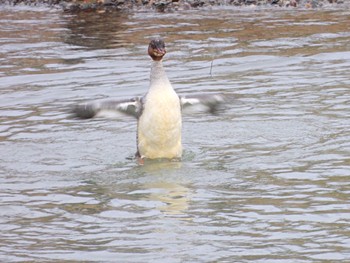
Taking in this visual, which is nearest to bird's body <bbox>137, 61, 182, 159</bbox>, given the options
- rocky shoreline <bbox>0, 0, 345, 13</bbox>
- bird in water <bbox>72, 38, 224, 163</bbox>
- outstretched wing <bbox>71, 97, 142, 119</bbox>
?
bird in water <bbox>72, 38, 224, 163</bbox>

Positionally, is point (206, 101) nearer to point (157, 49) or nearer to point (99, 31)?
point (157, 49)

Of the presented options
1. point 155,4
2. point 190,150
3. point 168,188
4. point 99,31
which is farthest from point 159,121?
point 155,4

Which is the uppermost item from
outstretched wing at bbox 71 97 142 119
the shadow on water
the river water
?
outstretched wing at bbox 71 97 142 119

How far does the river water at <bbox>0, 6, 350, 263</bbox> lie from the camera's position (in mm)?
8766

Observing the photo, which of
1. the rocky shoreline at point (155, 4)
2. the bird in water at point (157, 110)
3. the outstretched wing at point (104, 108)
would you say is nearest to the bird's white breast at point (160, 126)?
the bird in water at point (157, 110)

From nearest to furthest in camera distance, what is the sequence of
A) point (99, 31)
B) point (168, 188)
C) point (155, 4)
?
1. point (168, 188)
2. point (99, 31)
3. point (155, 4)

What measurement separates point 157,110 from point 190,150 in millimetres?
893

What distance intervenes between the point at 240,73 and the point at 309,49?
6.95ft

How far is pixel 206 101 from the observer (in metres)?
12.4

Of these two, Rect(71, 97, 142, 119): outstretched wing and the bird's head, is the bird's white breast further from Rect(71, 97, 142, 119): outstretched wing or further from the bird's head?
the bird's head

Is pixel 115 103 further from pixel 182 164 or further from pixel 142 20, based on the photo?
pixel 142 20

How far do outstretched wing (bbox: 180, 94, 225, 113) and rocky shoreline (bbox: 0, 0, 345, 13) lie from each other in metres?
11.3

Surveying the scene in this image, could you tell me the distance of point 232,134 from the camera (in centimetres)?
1294

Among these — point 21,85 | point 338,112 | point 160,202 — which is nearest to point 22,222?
point 160,202
